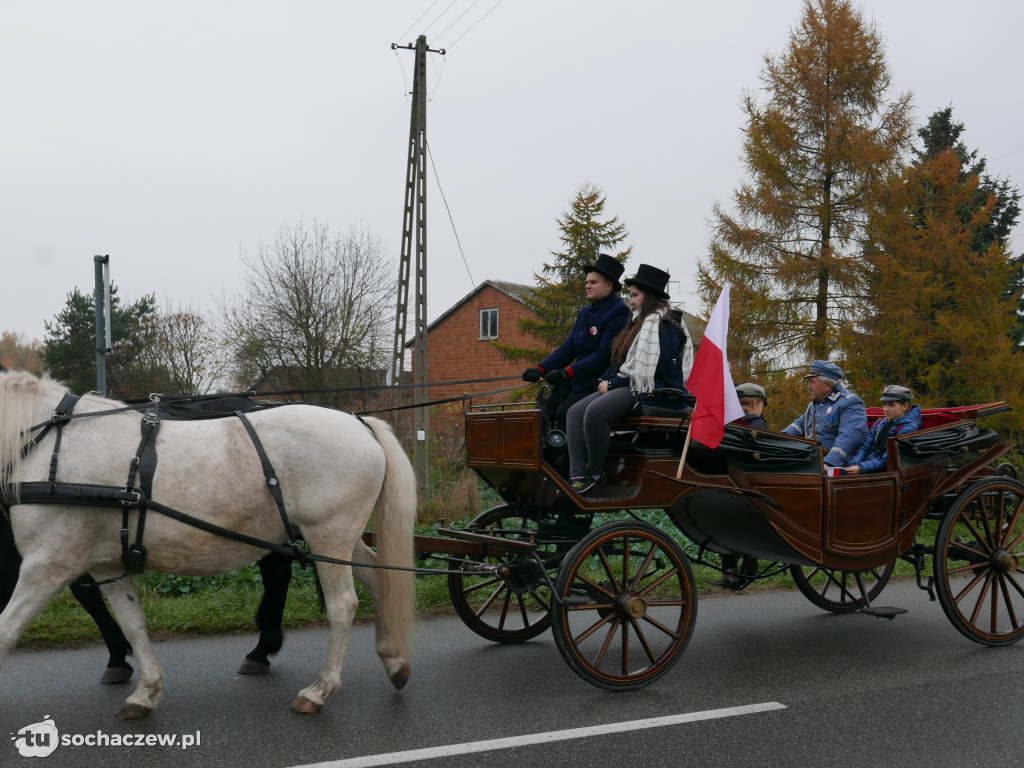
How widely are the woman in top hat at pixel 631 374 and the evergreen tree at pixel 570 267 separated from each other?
13.9 meters

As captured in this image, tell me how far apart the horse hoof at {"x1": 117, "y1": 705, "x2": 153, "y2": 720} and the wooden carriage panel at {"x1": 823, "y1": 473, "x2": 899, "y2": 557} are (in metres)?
3.64

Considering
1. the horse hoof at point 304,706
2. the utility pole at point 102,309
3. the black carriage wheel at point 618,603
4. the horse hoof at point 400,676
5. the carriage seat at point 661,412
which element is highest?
the utility pole at point 102,309

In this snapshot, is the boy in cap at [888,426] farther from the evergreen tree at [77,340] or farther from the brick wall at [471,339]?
the evergreen tree at [77,340]

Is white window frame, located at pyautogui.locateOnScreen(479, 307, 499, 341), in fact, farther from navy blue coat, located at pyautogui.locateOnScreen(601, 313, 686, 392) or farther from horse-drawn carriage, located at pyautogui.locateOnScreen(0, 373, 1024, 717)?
navy blue coat, located at pyautogui.locateOnScreen(601, 313, 686, 392)

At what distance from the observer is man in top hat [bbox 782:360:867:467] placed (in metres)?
5.50

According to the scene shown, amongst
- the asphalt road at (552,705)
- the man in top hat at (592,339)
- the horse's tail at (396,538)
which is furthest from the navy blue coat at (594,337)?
the asphalt road at (552,705)

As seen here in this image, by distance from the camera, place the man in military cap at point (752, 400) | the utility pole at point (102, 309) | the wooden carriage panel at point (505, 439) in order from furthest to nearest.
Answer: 1. the man in military cap at point (752, 400)
2. the utility pole at point (102, 309)
3. the wooden carriage panel at point (505, 439)

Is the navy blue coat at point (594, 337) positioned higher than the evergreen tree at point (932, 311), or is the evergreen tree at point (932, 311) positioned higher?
the evergreen tree at point (932, 311)

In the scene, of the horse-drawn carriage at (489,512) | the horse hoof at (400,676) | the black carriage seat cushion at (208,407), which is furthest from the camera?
the black carriage seat cushion at (208,407)

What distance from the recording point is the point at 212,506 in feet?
12.7

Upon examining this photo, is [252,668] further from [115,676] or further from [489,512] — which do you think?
[489,512]

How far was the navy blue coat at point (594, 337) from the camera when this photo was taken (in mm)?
5027

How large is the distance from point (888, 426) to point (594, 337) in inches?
81.1

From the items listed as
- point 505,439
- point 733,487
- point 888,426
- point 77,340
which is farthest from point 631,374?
point 77,340
